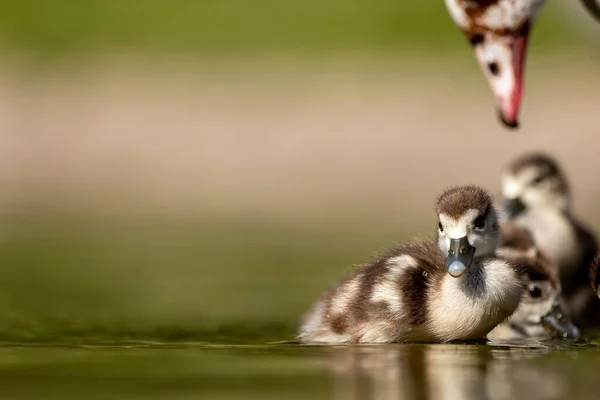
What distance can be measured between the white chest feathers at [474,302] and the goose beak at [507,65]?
2.27 feet

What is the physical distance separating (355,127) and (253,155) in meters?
1.07

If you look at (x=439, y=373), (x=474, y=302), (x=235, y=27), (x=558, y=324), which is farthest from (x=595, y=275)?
(x=235, y=27)

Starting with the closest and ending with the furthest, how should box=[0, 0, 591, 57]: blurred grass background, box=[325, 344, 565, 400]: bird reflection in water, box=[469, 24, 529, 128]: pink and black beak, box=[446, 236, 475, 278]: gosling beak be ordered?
box=[325, 344, 565, 400]: bird reflection in water, box=[446, 236, 475, 278]: gosling beak, box=[469, 24, 529, 128]: pink and black beak, box=[0, 0, 591, 57]: blurred grass background

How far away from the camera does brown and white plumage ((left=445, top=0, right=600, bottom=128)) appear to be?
17.4ft

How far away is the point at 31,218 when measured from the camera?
10.2 meters

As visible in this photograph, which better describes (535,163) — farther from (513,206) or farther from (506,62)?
(506,62)

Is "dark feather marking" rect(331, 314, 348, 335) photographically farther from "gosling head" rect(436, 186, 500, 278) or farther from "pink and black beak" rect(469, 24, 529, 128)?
"pink and black beak" rect(469, 24, 529, 128)

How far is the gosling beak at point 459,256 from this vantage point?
462cm

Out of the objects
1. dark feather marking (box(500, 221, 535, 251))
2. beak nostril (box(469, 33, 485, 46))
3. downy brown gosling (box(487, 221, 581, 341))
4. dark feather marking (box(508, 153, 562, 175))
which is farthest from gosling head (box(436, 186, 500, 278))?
dark feather marking (box(508, 153, 562, 175))

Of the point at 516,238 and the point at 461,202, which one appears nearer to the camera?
the point at 461,202

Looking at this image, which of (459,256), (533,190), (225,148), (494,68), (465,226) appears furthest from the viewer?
(225,148)

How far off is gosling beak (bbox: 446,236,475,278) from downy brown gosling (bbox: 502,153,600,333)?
1000 millimetres

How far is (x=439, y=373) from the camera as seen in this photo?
3.90 metres

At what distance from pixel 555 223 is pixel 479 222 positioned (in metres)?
1.72
